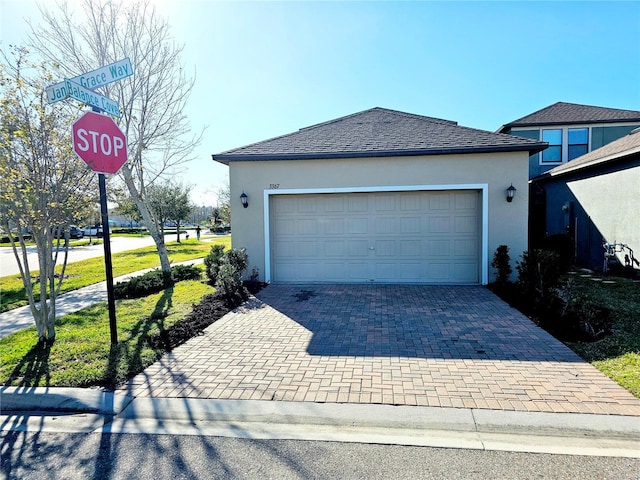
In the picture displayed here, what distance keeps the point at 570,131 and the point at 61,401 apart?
60.7 feet

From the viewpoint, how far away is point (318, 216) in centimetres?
959

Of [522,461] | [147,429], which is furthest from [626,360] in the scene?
[147,429]

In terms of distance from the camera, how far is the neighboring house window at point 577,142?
15375 millimetres

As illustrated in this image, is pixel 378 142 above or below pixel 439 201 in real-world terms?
above

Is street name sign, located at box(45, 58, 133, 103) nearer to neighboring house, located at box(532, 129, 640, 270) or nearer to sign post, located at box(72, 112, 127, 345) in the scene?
sign post, located at box(72, 112, 127, 345)

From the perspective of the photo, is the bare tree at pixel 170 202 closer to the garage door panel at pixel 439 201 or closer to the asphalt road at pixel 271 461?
the garage door panel at pixel 439 201

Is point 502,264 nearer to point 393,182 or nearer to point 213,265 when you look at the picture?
point 393,182

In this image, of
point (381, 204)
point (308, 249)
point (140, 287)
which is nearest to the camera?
point (140, 287)

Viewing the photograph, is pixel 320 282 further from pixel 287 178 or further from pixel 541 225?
pixel 541 225

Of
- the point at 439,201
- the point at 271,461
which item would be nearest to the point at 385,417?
the point at 271,461

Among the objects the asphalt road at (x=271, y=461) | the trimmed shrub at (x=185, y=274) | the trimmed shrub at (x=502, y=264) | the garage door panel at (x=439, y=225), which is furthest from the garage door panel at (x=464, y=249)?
the trimmed shrub at (x=185, y=274)

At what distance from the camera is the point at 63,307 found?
7766 millimetres

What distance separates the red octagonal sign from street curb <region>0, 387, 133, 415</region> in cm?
261

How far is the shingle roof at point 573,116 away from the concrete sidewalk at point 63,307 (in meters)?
16.1
